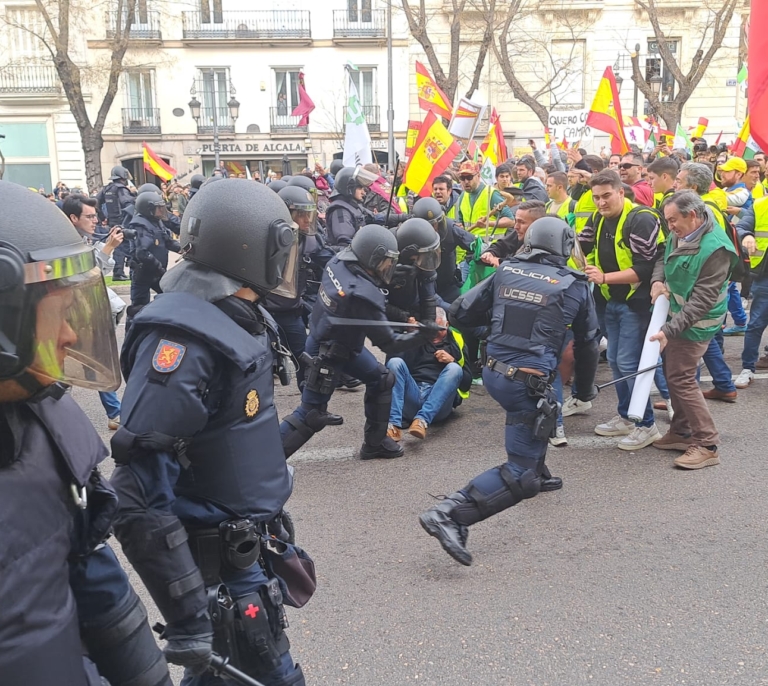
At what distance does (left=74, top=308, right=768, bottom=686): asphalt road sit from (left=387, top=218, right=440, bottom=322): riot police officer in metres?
1.12

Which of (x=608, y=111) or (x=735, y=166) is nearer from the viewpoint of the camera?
(x=735, y=166)

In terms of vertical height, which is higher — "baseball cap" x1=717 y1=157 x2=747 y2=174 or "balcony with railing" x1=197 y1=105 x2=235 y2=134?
"balcony with railing" x1=197 y1=105 x2=235 y2=134

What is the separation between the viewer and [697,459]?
4.95m

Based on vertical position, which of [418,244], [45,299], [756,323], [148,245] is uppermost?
[45,299]

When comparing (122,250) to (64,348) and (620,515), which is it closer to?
(620,515)

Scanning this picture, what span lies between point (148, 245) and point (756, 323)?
19.1 feet

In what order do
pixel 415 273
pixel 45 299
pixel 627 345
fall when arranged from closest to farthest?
pixel 45 299
pixel 627 345
pixel 415 273

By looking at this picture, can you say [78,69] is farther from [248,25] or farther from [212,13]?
[248,25]

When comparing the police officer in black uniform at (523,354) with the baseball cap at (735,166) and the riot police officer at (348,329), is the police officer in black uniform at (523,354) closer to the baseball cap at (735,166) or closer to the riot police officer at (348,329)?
the riot police officer at (348,329)

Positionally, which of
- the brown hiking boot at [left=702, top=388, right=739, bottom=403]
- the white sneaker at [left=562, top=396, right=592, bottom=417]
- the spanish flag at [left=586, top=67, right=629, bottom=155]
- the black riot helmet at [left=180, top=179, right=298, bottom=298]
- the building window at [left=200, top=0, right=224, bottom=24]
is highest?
the building window at [left=200, top=0, right=224, bottom=24]

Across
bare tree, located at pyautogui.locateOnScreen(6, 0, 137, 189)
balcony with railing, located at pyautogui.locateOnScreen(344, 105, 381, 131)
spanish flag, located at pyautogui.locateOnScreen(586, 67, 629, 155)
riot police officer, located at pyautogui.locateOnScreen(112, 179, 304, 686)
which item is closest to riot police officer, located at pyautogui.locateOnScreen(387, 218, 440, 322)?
riot police officer, located at pyautogui.locateOnScreen(112, 179, 304, 686)

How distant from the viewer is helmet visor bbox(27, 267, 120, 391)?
4.46 feet

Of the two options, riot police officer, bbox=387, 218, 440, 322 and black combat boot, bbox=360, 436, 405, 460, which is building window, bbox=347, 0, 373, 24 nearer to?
riot police officer, bbox=387, 218, 440, 322

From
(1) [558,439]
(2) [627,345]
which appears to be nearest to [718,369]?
(2) [627,345]
